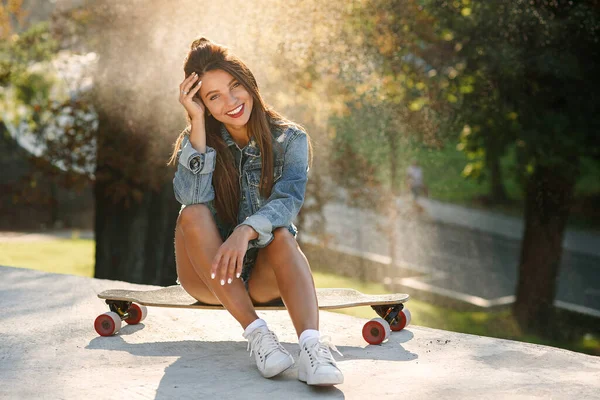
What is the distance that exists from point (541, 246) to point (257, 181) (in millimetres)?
5549

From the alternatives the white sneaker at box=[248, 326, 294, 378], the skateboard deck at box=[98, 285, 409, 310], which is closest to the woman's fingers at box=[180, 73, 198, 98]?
the skateboard deck at box=[98, 285, 409, 310]

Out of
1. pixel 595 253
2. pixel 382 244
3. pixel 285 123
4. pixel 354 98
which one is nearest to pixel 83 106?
pixel 354 98

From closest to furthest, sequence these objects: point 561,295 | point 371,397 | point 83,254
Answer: point 371,397 < point 83,254 < point 561,295

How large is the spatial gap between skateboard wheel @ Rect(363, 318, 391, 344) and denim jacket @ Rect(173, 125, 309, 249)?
53 cm

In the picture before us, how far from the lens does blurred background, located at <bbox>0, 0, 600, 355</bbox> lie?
20.0ft

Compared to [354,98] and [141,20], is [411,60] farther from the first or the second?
[141,20]

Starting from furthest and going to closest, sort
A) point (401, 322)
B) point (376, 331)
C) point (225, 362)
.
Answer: point (401, 322)
point (376, 331)
point (225, 362)

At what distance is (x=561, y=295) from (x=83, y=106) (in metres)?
7.11

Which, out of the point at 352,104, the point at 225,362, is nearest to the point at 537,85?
the point at 352,104

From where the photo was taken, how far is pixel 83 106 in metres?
6.63

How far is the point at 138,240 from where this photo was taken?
21.9ft

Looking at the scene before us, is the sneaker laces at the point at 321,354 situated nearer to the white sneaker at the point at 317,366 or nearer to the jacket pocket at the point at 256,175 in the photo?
the white sneaker at the point at 317,366

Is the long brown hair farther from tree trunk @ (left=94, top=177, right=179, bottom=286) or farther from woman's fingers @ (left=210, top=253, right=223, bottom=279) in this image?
tree trunk @ (left=94, top=177, right=179, bottom=286)

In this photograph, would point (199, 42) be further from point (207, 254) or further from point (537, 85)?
point (537, 85)
